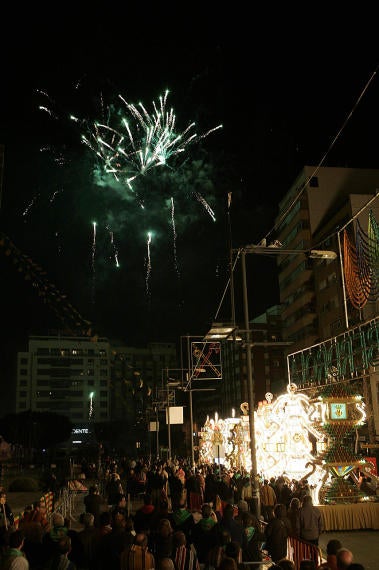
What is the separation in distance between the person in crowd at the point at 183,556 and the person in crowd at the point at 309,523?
4.37m

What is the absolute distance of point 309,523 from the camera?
40.4ft

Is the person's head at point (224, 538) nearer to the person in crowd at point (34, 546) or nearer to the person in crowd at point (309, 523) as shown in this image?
the person in crowd at point (34, 546)

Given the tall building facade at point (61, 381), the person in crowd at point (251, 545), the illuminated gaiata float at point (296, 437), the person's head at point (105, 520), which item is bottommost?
the person in crowd at point (251, 545)

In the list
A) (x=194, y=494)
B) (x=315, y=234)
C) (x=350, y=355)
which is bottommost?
(x=194, y=494)

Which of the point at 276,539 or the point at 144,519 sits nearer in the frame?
the point at 276,539

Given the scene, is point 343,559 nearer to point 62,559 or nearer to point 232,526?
point 232,526

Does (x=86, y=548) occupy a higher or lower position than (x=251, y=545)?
higher

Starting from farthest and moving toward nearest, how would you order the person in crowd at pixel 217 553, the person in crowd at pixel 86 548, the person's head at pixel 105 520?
1. the person's head at pixel 105 520
2. the person in crowd at pixel 86 548
3. the person in crowd at pixel 217 553

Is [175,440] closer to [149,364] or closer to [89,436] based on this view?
[89,436]

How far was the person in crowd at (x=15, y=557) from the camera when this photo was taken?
7.91m

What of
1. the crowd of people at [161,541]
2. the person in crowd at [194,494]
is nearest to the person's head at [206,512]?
the crowd of people at [161,541]

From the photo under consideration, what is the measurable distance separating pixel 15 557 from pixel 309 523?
643 centimetres

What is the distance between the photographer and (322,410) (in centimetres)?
1864

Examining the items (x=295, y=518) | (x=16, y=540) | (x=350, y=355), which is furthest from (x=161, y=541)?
(x=350, y=355)
